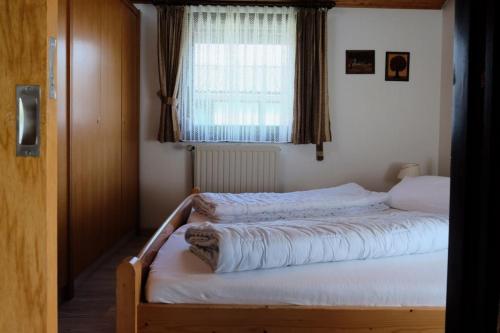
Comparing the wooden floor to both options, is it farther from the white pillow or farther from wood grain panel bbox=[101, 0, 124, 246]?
the white pillow

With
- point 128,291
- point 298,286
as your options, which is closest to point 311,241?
point 298,286

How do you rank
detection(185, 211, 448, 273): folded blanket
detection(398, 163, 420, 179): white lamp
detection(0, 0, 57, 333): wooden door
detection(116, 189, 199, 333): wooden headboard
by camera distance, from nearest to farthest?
detection(0, 0, 57, 333): wooden door, detection(116, 189, 199, 333): wooden headboard, detection(185, 211, 448, 273): folded blanket, detection(398, 163, 420, 179): white lamp

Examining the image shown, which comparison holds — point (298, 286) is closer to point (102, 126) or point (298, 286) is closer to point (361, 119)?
point (102, 126)

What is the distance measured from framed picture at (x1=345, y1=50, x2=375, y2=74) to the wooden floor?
2.74 meters

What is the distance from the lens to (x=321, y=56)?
3.96 m

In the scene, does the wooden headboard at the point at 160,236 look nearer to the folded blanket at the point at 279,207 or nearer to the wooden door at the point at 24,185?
the folded blanket at the point at 279,207

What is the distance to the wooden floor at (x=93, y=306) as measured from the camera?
220 cm

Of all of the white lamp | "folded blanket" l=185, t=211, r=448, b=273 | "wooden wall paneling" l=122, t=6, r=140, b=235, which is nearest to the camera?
"folded blanket" l=185, t=211, r=448, b=273

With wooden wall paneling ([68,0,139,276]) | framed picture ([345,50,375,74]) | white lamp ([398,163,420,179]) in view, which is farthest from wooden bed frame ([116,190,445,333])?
framed picture ([345,50,375,74])

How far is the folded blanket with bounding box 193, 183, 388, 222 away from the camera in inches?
89.0

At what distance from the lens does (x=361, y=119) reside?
4.19 m

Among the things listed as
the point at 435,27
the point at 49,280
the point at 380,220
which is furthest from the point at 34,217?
the point at 435,27

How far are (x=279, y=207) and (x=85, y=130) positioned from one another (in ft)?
4.53

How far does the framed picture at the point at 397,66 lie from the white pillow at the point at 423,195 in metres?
1.60
